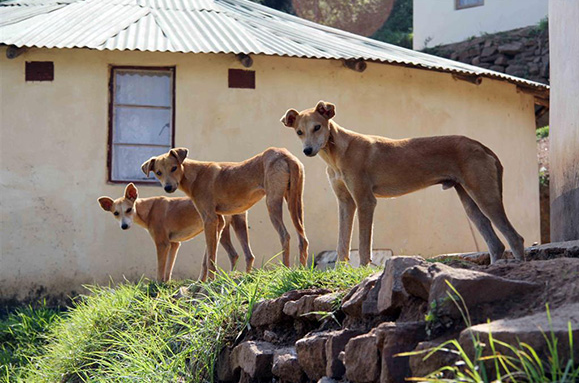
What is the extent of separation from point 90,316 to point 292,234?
493cm

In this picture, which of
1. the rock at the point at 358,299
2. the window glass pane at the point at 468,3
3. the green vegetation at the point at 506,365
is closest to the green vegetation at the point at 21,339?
the rock at the point at 358,299

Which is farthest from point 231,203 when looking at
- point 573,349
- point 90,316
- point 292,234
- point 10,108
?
point 573,349

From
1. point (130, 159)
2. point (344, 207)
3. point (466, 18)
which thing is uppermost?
point (466, 18)

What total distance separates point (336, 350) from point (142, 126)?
924cm

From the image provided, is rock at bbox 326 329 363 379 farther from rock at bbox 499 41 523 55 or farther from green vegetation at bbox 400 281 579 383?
rock at bbox 499 41 523 55

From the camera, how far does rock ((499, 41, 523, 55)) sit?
77.5 feet

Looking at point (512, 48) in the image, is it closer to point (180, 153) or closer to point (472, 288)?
point (180, 153)

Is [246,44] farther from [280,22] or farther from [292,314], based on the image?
[292,314]

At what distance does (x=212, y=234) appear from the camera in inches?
377

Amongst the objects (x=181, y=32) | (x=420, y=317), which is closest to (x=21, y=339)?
(x=181, y=32)

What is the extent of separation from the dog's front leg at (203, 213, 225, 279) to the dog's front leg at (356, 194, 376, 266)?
2127 millimetres

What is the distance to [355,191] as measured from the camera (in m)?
7.97

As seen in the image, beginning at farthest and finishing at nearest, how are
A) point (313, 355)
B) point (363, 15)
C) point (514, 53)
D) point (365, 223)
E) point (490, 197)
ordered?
1. point (363, 15)
2. point (514, 53)
3. point (365, 223)
4. point (490, 197)
5. point (313, 355)

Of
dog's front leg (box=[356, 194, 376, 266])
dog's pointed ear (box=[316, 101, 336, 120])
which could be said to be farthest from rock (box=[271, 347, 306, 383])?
dog's pointed ear (box=[316, 101, 336, 120])
